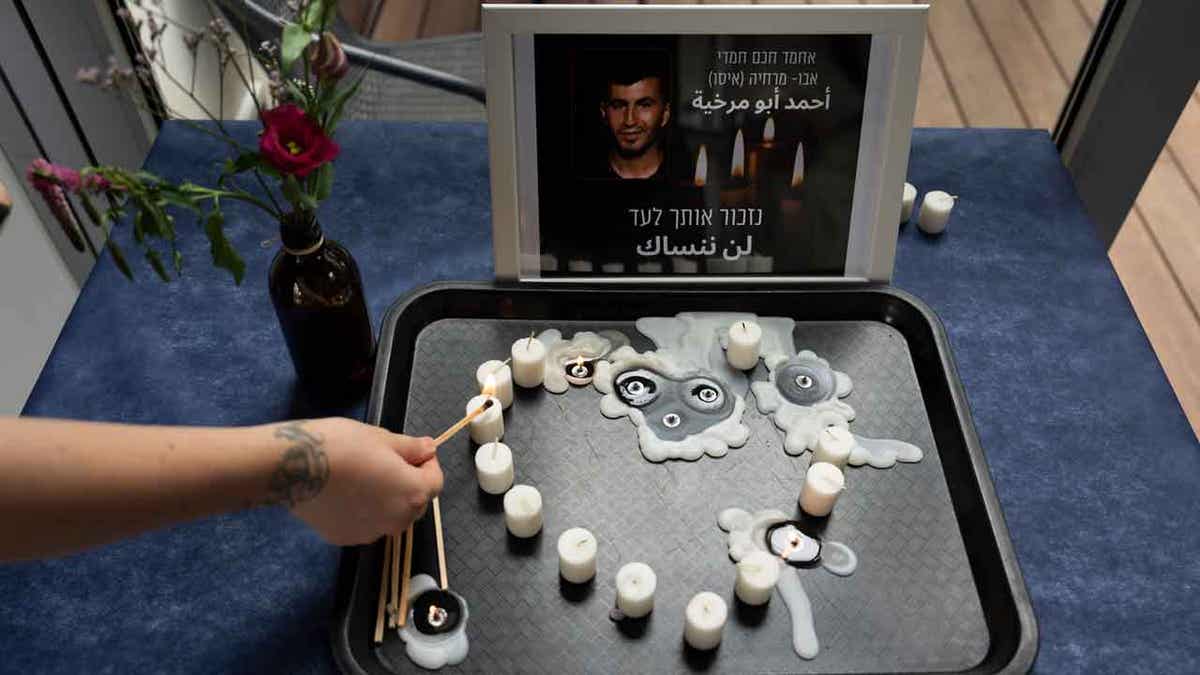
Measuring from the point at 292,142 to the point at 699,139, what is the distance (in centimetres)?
44

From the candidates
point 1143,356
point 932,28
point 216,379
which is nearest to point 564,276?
point 216,379

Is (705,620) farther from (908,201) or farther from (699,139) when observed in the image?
(908,201)

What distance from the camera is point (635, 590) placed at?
0.91m

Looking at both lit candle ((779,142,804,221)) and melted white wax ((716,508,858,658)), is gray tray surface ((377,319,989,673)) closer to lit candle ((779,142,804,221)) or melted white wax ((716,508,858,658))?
melted white wax ((716,508,858,658))

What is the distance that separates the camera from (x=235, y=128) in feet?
4.76

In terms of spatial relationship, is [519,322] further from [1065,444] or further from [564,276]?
[1065,444]

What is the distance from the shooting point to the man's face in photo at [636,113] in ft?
3.48

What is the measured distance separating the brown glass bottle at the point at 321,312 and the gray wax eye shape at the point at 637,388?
11.4 inches

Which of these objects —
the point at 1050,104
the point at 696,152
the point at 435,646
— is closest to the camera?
the point at 435,646

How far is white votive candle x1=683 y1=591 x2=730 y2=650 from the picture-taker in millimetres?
886

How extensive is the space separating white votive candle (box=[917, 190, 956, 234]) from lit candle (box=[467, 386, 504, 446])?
63 cm

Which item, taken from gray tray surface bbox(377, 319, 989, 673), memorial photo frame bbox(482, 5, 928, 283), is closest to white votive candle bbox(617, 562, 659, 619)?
gray tray surface bbox(377, 319, 989, 673)

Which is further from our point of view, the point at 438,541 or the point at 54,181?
the point at 438,541

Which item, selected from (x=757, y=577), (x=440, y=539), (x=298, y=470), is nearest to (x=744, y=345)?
(x=757, y=577)
